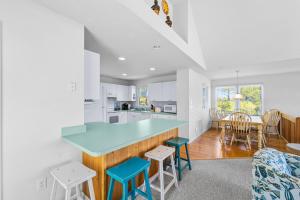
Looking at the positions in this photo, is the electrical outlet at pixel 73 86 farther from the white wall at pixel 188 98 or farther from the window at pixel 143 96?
the window at pixel 143 96

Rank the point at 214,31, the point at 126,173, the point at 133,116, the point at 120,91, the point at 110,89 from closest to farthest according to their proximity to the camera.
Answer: the point at 126,173, the point at 214,31, the point at 110,89, the point at 133,116, the point at 120,91

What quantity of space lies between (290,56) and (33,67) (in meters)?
4.86

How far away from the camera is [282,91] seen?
15.5ft

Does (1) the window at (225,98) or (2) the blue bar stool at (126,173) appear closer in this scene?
(2) the blue bar stool at (126,173)

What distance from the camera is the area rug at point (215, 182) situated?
5.97ft

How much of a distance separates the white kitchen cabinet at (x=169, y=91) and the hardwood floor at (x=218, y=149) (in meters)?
1.62

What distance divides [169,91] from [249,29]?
2628 millimetres

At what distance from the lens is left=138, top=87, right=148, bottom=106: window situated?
586cm

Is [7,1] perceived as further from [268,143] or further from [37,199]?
[268,143]

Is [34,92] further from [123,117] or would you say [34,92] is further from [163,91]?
[123,117]

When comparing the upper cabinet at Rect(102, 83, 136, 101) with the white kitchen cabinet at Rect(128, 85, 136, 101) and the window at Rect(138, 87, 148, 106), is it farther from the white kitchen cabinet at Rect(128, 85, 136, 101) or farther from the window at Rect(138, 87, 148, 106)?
the window at Rect(138, 87, 148, 106)

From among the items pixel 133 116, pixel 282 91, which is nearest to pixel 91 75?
pixel 133 116

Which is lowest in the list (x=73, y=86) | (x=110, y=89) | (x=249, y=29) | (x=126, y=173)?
(x=126, y=173)

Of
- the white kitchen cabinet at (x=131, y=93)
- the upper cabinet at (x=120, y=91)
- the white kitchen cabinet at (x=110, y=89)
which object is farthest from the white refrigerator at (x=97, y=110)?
the white kitchen cabinet at (x=131, y=93)
